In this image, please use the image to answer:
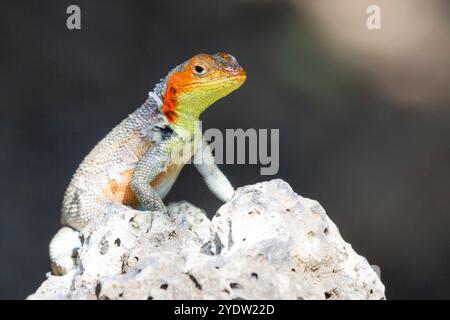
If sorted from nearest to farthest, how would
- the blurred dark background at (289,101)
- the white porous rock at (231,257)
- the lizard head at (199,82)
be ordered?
the white porous rock at (231,257) < the lizard head at (199,82) < the blurred dark background at (289,101)

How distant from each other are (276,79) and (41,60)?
4.47 feet

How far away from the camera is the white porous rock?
4.78 ft

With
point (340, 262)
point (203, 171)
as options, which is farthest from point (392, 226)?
point (340, 262)

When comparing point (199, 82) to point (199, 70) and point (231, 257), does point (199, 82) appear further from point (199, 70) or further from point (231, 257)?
point (231, 257)

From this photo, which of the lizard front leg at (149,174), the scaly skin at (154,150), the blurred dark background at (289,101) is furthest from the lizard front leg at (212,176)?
the blurred dark background at (289,101)

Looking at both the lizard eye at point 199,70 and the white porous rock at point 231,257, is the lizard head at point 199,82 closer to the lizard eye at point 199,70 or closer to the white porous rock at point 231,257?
the lizard eye at point 199,70

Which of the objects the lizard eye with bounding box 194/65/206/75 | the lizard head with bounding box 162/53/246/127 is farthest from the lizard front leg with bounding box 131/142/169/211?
the lizard eye with bounding box 194/65/206/75

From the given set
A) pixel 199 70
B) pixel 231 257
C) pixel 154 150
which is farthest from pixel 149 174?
pixel 231 257

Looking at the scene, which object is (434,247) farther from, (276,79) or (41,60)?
(41,60)

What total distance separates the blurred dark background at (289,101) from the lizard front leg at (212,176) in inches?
46.9

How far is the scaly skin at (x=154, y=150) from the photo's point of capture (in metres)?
2.20

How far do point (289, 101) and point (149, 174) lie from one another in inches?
61.2

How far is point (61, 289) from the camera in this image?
1984 mm

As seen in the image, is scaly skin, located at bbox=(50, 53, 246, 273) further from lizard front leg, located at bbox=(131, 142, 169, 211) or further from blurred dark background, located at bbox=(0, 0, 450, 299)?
blurred dark background, located at bbox=(0, 0, 450, 299)
